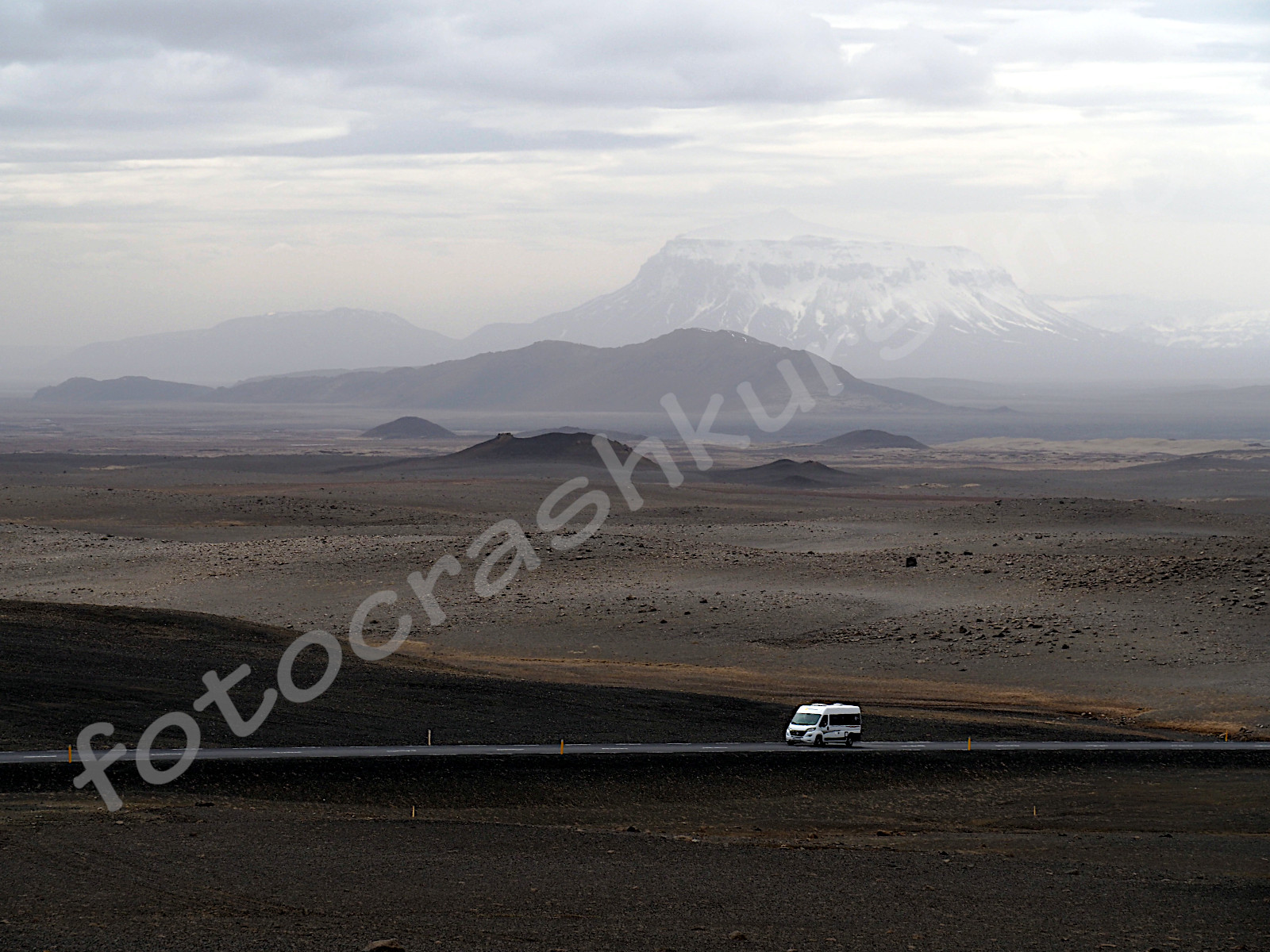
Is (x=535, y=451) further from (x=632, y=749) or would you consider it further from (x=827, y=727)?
(x=632, y=749)

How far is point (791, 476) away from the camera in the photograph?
12812 cm

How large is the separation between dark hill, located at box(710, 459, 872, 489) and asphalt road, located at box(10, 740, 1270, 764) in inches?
3733

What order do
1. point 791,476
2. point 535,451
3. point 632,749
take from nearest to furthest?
1. point 632,749
2. point 791,476
3. point 535,451

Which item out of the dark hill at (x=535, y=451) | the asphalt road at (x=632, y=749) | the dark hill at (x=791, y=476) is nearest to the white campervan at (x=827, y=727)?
the asphalt road at (x=632, y=749)

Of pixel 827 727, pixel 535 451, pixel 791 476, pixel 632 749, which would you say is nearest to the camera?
pixel 632 749

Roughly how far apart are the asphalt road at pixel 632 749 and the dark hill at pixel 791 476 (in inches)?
3733

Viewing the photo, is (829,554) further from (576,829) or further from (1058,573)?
(576,829)

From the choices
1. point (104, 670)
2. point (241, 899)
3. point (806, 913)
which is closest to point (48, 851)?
point (241, 899)

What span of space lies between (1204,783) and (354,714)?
14853 mm

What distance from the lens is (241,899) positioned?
49.3 feet

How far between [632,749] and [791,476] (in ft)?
346

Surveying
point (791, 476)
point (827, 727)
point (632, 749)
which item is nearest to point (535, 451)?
point (791, 476)

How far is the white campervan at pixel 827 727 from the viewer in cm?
2466

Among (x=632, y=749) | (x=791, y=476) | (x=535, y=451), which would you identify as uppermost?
(x=632, y=749)
